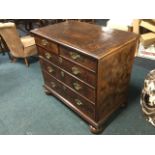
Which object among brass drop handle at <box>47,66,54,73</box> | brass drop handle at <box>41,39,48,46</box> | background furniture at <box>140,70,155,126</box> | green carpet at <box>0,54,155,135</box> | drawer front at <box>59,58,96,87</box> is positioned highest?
brass drop handle at <box>41,39,48,46</box>

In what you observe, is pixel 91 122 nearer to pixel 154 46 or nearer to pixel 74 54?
pixel 74 54

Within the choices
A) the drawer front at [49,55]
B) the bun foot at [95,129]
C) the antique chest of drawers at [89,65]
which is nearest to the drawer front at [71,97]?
the antique chest of drawers at [89,65]

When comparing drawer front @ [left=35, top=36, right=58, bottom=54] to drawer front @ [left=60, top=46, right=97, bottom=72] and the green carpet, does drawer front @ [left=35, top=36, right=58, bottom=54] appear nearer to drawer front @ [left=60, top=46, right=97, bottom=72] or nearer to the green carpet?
drawer front @ [left=60, top=46, right=97, bottom=72]

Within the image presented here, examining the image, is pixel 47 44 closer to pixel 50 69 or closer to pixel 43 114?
pixel 50 69

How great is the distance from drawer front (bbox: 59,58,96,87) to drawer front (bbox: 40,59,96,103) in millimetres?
59

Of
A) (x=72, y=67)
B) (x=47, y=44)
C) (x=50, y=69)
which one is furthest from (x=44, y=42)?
(x=72, y=67)

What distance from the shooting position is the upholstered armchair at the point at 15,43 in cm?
241

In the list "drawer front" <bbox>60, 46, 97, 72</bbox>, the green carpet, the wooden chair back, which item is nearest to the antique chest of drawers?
"drawer front" <bbox>60, 46, 97, 72</bbox>

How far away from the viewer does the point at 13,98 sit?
213 cm

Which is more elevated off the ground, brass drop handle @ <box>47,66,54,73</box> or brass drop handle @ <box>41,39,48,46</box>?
brass drop handle @ <box>41,39,48,46</box>

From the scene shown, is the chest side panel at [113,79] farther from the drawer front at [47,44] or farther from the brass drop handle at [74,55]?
the drawer front at [47,44]

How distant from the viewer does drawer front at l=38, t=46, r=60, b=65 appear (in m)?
1.63

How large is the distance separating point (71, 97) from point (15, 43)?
1.43 metres

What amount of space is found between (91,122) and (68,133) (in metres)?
0.26
